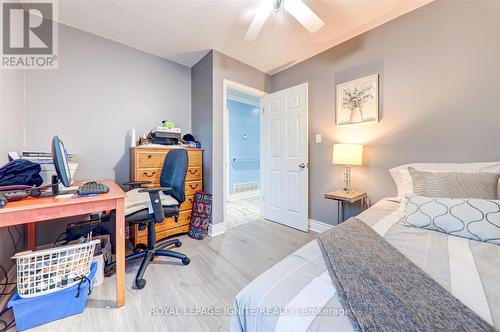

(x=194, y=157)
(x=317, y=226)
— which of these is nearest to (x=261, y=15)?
(x=194, y=157)

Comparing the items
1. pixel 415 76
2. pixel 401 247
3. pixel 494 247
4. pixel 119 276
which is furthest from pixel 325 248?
pixel 415 76

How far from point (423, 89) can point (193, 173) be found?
270 cm

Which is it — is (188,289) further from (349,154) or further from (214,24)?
(214,24)

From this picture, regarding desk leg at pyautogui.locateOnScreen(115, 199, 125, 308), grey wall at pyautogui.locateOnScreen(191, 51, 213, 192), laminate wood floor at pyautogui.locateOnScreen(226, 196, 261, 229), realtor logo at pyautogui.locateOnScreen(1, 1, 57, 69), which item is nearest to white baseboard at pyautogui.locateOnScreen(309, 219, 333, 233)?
laminate wood floor at pyautogui.locateOnScreen(226, 196, 261, 229)

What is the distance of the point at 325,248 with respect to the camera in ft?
2.85

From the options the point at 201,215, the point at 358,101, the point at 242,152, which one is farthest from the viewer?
the point at 242,152

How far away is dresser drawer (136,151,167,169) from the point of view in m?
2.24

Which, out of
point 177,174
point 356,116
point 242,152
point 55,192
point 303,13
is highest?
point 303,13

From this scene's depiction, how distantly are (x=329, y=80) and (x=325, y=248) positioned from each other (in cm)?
234

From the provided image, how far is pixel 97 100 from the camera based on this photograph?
228 centimetres

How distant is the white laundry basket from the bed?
1.26 meters

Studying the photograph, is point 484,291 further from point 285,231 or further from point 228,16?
point 228,16

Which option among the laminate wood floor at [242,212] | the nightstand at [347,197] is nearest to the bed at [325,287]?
the nightstand at [347,197]

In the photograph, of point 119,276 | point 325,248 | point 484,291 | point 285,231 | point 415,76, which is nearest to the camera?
point 484,291
